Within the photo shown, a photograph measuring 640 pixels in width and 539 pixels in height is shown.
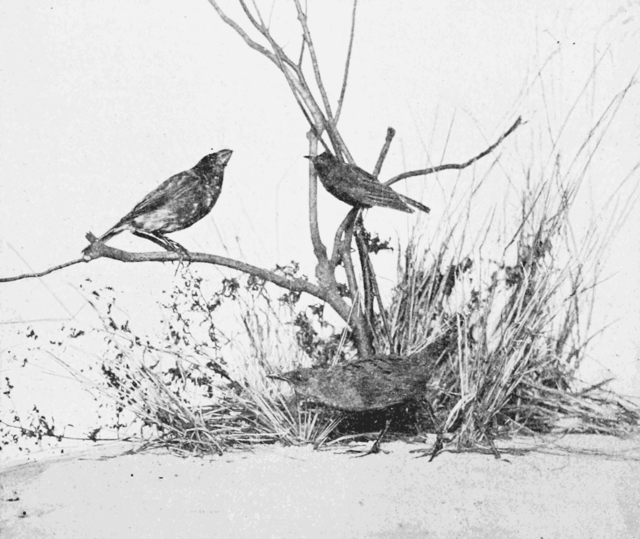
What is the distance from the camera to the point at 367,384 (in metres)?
3.85

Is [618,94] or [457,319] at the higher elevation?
[618,94]

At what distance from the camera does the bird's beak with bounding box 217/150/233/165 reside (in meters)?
4.33

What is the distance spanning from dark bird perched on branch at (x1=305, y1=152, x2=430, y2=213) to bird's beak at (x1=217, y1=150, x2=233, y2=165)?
0.43 m

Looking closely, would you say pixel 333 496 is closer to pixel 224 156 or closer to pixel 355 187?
pixel 355 187

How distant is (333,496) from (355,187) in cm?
157

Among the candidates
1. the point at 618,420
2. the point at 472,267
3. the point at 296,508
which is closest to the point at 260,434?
the point at 296,508

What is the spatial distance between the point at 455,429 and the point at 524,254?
0.96 metres

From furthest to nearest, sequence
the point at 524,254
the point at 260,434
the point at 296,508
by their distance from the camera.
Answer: the point at 524,254 < the point at 260,434 < the point at 296,508

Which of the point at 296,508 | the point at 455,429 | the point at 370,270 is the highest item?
the point at 370,270

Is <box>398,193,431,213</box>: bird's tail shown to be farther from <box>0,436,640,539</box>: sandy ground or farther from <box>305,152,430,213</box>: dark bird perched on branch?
<box>0,436,640,539</box>: sandy ground

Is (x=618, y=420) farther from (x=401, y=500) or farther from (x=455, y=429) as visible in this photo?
(x=401, y=500)

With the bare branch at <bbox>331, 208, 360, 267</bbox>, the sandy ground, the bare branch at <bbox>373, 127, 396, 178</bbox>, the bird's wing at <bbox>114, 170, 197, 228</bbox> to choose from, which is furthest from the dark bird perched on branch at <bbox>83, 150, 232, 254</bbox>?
the sandy ground

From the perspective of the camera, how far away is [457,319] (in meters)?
4.20

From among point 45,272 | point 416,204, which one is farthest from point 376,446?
point 45,272
